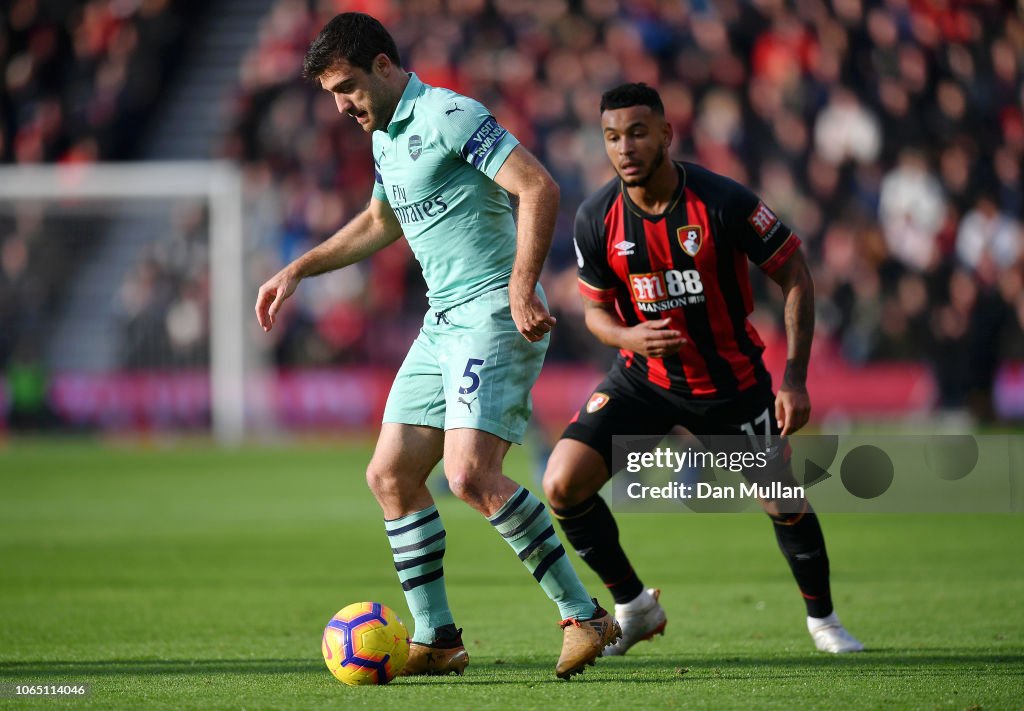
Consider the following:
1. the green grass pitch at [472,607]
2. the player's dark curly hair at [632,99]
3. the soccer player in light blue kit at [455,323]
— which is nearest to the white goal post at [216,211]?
the green grass pitch at [472,607]

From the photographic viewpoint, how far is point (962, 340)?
680 inches

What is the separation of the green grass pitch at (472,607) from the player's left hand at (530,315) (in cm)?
121

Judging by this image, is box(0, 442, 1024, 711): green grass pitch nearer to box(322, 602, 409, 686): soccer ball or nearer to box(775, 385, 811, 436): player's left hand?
box(322, 602, 409, 686): soccer ball

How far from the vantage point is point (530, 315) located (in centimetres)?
485

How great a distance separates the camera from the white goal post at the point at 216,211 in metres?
20.0

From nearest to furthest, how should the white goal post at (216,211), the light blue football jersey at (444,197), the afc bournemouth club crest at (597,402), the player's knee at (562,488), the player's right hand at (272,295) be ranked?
the light blue football jersey at (444,197) < the player's right hand at (272,295) < the player's knee at (562,488) < the afc bournemouth club crest at (597,402) < the white goal post at (216,211)

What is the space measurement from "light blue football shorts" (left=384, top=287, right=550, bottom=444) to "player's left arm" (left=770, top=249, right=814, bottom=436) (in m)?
0.93

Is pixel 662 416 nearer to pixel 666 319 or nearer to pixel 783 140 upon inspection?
pixel 666 319

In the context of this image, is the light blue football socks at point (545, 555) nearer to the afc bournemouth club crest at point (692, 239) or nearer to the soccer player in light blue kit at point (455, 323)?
the soccer player in light blue kit at point (455, 323)

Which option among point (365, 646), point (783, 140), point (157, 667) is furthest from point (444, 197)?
point (783, 140)

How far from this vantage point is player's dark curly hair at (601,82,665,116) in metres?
5.58

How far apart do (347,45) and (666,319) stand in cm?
166

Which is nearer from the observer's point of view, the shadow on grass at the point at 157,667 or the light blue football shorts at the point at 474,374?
the light blue football shorts at the point at 474,374

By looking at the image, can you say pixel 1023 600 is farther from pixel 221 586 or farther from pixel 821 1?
pixel 821 1
